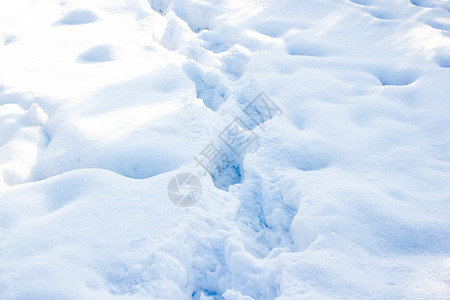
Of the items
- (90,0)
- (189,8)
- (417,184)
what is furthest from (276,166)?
(90,0)

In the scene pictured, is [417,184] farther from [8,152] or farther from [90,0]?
[90,0]

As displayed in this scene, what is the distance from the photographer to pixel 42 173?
2.29m

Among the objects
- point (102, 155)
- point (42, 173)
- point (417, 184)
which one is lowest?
point (42, 173)

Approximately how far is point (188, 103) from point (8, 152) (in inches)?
50.1

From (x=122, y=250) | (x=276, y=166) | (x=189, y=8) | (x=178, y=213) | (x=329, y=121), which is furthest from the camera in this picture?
(x=189, y=8)
